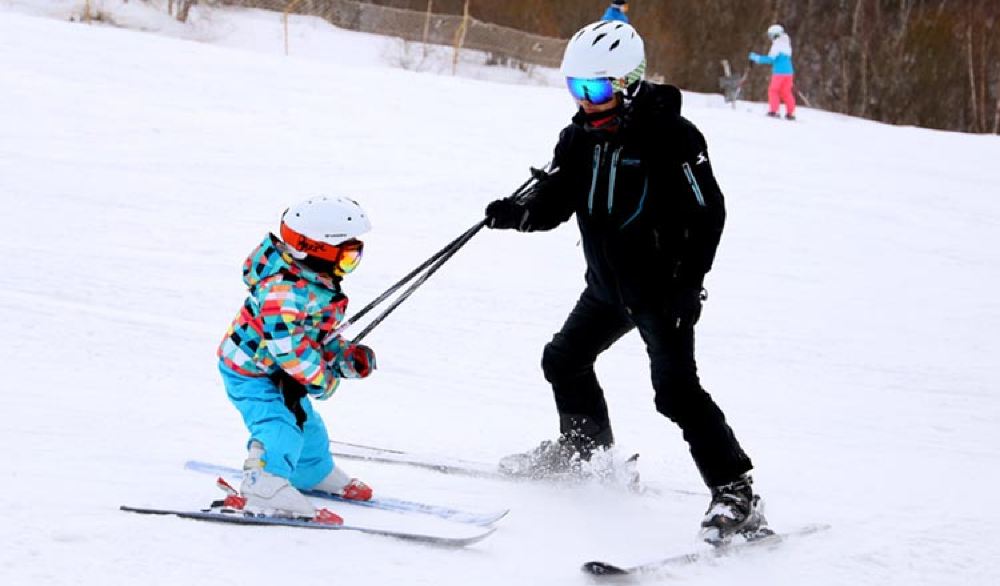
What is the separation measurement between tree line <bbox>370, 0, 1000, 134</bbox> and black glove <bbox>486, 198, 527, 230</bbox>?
86.4 feet

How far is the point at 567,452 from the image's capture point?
4754 mm

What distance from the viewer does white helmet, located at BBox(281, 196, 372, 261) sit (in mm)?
3713

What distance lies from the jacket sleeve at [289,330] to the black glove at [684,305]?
1.24m

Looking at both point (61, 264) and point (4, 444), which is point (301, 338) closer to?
point (4, 444)

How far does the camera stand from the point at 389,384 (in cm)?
639

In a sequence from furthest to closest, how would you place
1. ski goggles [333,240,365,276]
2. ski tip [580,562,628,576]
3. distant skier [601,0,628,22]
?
1. distant skier [601,0,628,22]
2. ski goggles [333,240,365,276]
3. ski tip [580,562,628,576]

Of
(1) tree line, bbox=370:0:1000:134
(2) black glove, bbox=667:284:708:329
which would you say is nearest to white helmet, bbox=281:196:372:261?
(2) black glove, bbox=667:284:708:329

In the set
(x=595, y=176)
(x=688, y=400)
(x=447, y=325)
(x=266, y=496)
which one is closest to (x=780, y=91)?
(x=447, y=325)

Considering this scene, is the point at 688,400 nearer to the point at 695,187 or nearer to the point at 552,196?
the point at 695,187

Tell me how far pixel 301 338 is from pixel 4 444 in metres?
1.54

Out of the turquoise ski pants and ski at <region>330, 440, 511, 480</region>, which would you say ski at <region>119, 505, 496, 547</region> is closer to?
the turquoise ski pants

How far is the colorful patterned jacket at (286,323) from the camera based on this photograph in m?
3.70

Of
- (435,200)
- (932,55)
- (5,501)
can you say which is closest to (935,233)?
(435,200)

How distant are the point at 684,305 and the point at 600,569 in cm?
99
